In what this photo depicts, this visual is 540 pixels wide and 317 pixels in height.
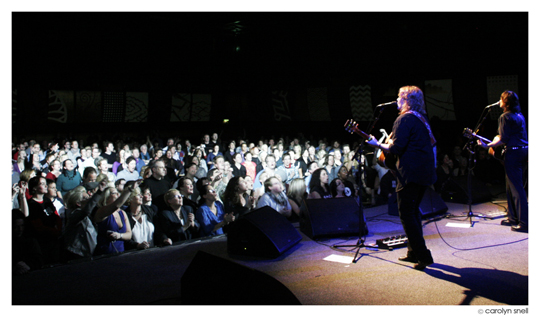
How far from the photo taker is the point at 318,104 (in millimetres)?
12852

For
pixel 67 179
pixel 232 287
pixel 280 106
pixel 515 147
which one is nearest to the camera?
pixel 232 287

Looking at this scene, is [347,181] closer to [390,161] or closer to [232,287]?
[390,161]

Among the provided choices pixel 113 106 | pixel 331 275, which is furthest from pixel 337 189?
pixel 113 106

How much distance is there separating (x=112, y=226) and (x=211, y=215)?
1.07 metres

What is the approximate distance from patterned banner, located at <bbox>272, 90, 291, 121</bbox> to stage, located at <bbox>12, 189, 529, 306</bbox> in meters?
10.2

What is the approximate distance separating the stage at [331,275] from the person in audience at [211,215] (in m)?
0.26

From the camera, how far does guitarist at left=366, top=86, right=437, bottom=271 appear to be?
2.72 m

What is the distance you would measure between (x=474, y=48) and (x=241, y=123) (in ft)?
27.9

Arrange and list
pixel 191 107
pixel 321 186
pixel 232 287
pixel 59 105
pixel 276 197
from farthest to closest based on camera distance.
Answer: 1. pixel 191 107
2. pixel 59 105
3. pixel 321 186
4. pixel 276 197
5. pixel 232 287

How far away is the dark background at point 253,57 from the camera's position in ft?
30.8

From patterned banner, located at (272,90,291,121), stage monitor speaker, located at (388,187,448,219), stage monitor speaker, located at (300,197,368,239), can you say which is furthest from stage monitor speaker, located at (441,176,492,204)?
patterned banner, located at (272,90,291,121)

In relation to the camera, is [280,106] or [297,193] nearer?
[297,193]

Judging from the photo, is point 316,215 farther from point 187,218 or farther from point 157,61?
point 157,61
